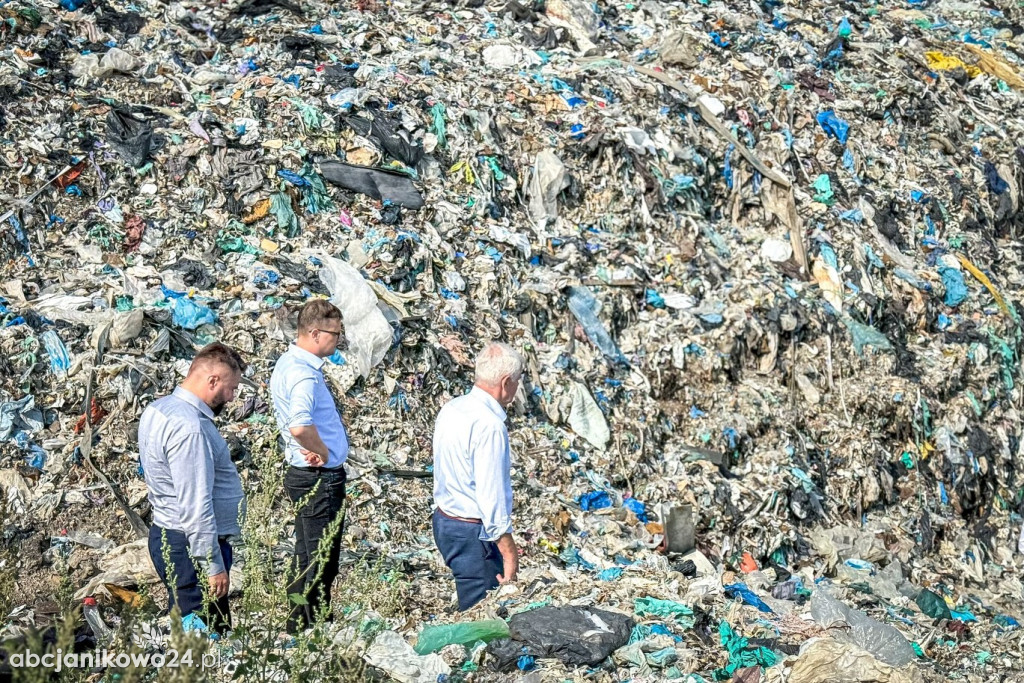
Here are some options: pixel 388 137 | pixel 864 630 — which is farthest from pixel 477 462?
pixel 388 137

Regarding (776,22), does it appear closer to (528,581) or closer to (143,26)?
(143,26)

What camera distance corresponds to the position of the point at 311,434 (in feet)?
12.0

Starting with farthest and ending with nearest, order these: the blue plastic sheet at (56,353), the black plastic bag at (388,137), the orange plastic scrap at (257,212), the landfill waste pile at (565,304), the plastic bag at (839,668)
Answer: the black plastic bag at (388,137), the orange plastic scrap at (257,212), the blue plastic sheet at (56,353), the landfill waste pile at (565,304), the plastic bag at (839,668)

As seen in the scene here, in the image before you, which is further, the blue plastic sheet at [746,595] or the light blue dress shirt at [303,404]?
the blue plastic sheet at [746,595]

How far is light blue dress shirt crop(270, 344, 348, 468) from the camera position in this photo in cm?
364

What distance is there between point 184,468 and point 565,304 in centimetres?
382

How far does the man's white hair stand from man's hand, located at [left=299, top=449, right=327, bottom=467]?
2.35 feet

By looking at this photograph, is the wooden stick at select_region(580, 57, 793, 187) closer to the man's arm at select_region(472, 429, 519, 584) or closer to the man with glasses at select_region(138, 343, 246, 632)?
the man's arm at select_region(472, 429, 519, 584)

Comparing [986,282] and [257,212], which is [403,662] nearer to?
[257,212]

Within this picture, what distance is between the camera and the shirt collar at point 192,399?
326 centimetres

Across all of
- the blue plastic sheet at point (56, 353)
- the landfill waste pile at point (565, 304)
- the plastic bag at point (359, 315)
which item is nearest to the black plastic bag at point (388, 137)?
the landfill waste pile at point (565, 304)

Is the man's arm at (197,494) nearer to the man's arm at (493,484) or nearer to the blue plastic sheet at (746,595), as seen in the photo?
the man's arm at (493,484)

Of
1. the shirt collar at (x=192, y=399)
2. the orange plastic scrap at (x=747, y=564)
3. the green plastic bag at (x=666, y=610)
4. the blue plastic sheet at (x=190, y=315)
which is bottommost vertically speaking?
the orange plastic scrap at (x=747, y=564)

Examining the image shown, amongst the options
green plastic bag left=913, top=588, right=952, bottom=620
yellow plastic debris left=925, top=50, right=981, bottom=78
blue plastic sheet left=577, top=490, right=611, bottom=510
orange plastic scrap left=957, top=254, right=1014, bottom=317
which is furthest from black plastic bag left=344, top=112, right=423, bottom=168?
yellow plastic debris left=925, top=50, right=981, bottom=78
